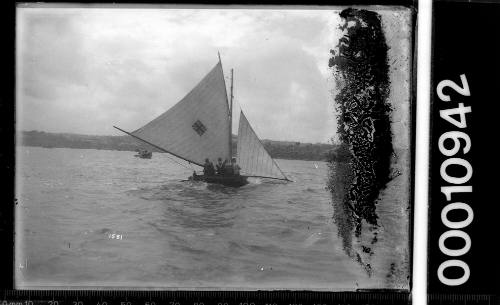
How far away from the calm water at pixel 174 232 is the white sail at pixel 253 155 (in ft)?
0.20

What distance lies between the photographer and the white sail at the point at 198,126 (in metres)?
2.19

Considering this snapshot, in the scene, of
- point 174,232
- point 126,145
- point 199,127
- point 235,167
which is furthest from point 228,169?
point 126,145

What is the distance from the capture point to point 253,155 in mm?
2205

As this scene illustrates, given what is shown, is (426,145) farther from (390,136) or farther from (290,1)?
(290,1)

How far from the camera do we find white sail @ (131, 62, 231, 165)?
2193 millimetres

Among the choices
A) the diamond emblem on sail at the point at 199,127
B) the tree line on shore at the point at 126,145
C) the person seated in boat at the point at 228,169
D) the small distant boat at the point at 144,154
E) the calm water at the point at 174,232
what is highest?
the diamond emblem on sail at the point at 199,127

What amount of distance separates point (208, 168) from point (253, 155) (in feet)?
0.84

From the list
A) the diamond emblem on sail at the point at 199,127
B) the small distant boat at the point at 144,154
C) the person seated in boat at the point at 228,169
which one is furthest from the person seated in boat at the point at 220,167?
the small distant boat at the point at 144,154

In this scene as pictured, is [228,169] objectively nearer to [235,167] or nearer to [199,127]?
[235,167]

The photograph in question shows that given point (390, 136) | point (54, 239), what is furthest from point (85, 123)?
point (390, 136)

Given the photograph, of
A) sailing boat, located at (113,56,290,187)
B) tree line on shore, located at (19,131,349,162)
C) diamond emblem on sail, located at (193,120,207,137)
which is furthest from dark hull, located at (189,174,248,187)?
diamond emblem on sail, located at (193,120,207,137)

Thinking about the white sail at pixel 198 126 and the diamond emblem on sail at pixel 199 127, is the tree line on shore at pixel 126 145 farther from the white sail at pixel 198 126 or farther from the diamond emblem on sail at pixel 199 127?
the diamond emblem on sail at pixel 199 127

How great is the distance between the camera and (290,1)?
2209 mm

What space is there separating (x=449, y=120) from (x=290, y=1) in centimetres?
102
